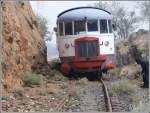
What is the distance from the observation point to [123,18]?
35.4m

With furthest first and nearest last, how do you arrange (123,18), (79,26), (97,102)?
(123,18) → (79,26) → (97,102)

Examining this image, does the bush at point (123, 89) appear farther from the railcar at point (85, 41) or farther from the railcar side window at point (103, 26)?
the railcar side window at point (103, 26)

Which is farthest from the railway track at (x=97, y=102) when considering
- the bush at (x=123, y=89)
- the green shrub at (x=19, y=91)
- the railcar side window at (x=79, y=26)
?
the railcar side window at (x=79, y=26)

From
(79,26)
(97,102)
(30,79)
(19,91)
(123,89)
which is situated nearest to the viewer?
(97,102)

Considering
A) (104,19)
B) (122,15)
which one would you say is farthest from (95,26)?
(122,15)

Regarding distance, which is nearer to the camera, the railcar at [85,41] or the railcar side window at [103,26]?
the railcar at [85,41]

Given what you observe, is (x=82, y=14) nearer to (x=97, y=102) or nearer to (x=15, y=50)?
(x=15, y=50)

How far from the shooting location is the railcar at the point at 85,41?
16.1 metres

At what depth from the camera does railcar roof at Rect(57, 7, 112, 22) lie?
16516 millimetres

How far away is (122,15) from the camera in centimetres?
3516

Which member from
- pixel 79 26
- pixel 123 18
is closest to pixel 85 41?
pixel 79 26

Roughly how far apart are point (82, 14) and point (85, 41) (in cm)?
107

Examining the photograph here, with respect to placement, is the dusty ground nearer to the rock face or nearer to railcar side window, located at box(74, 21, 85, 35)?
the rock face

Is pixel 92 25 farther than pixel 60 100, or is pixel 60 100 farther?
pixel 92 25
